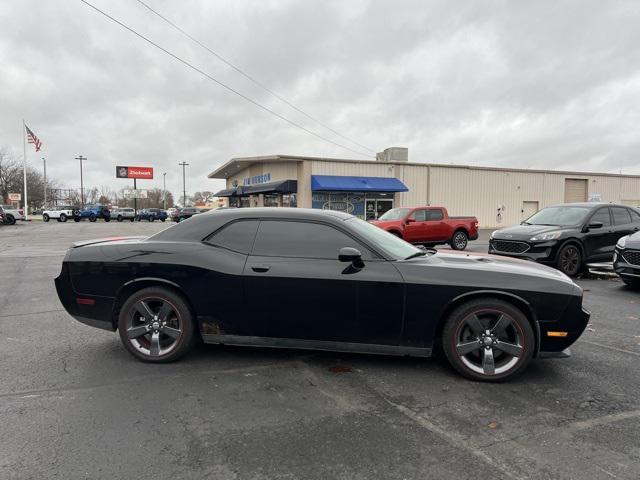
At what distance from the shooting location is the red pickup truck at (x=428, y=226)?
1541 centimetres

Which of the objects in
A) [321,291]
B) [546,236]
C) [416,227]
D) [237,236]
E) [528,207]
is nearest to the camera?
[321,291]

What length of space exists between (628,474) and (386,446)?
135 centimetres

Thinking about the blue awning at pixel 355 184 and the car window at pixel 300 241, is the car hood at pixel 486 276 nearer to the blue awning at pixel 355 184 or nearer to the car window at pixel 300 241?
the car window at pixel 300 241

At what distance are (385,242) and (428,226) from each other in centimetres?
1211

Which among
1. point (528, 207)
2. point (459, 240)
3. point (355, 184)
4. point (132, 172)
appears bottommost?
point (459, 240)

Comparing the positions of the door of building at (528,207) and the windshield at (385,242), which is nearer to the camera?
the windshield at (385,242)

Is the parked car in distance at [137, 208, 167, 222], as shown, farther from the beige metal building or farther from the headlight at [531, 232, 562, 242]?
the headlight at [531, 232, 562, 242]

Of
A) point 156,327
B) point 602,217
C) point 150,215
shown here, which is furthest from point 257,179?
point 156,327

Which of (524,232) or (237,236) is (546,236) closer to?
(524,232)

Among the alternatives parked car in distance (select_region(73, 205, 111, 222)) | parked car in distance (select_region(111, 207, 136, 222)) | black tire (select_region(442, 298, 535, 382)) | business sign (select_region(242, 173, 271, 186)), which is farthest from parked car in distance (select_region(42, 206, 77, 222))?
black tire (select_region(442, 298, 535, 382))

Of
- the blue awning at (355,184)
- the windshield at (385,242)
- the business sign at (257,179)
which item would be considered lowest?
the windshield at (385,242)

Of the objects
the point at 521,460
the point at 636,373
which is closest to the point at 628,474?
the point at 521,460

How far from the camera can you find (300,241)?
3.93m

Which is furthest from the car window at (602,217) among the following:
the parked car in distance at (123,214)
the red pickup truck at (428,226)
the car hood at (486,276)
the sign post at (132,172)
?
the sign post at (132,172)
